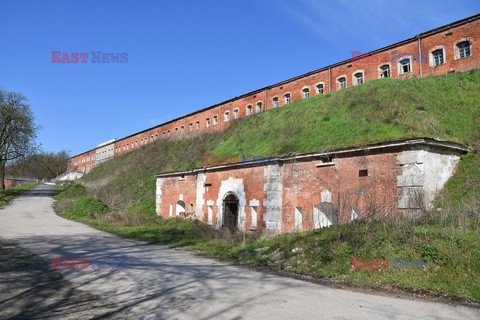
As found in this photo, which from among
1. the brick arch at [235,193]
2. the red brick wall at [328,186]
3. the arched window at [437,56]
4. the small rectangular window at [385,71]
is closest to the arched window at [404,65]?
the small rectangular window at [385,71]

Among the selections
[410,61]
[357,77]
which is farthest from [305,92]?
[410,61]

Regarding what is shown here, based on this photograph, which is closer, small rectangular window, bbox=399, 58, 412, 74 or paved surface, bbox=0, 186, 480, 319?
paved surface, bbox=0, 186, 480, 319

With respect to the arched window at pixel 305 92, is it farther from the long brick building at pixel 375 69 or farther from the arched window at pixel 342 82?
the arched window at pixel 342 82

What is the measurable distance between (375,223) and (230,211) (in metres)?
8.75

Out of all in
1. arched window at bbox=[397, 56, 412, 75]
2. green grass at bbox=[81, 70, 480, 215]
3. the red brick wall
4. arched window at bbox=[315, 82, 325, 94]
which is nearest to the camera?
the red brick wall

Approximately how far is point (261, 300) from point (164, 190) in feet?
57.4

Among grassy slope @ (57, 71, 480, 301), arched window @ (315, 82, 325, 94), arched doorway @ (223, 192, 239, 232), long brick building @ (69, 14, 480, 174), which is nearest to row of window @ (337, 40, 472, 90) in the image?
long brick building @ (69, 14, 480, 174)

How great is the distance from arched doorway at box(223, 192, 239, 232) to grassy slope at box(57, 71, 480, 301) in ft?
4.54

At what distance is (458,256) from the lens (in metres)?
6.85

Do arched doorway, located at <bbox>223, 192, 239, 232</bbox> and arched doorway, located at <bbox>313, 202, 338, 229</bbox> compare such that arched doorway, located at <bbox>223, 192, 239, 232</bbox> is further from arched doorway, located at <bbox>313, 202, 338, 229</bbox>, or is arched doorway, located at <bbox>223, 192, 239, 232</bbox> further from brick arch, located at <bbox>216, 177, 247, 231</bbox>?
arched doorway, located at <bbox>313, 202, 338, 229</bbox>

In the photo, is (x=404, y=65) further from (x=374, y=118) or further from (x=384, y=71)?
(x=374, y=118)

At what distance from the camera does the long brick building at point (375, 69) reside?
24.4 metres

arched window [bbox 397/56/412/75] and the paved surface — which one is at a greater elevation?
arched window [bbox 397/56/412/75]

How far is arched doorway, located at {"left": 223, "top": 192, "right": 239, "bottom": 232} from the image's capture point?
16.3 metres
